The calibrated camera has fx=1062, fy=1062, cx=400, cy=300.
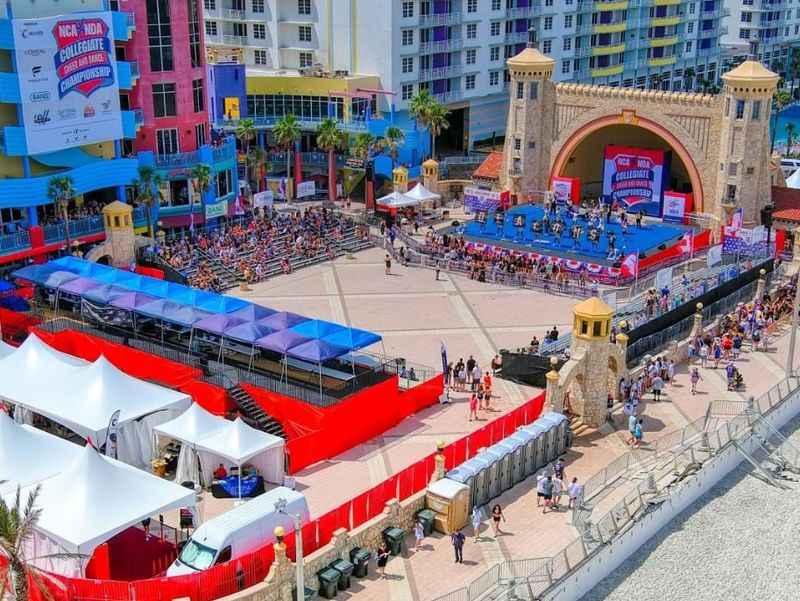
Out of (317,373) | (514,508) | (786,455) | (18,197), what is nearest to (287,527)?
(514,508)

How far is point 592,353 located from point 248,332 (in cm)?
1299

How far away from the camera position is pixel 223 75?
2872 inches

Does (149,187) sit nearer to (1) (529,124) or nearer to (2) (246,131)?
(2) (246,131)

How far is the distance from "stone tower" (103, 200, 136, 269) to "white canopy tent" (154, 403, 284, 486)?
2303 centimetres

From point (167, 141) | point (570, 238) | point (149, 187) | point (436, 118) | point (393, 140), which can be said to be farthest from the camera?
point (436, 118)

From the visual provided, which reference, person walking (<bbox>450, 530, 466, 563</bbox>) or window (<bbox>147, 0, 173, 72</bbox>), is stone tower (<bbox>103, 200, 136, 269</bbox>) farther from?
person walking (<bbox>450, 530, 466, 563</bbox>)

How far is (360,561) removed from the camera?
29.2 meters

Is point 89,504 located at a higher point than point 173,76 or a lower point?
lower

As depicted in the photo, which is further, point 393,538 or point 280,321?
point 280,321

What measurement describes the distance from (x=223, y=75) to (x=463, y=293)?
89.5 ft

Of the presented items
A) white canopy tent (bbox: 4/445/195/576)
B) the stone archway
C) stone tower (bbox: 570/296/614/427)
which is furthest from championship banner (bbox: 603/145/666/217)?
white canopy tent (bbox: 4/445/195/576)

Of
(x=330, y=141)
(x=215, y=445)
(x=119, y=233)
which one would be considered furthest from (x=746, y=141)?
(x=215, y=445)

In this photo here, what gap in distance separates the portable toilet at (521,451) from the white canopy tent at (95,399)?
38.9ft

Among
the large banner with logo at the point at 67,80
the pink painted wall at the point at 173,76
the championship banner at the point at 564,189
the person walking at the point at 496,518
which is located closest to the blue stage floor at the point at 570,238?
the championship banner at the point at 564,189
